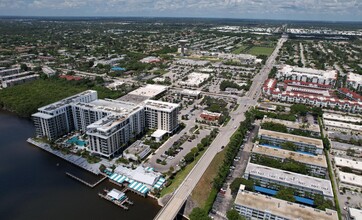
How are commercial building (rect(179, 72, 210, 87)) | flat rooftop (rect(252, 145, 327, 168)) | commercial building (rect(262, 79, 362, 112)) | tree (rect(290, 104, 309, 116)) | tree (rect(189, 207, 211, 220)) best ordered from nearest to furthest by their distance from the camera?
1. tree (rect(189, 207, 211, 220))
2. flat rooftop (rect(252, 145, 327, 168))
3. tree (rect(290, 104, 309, 116))
4. commercial building (rect(262, 79, 362, 112))
5. commercial building (rect(179, 72, 210, 87))

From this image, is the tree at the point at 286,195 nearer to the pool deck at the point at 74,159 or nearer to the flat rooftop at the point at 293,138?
the flat rooftop at the point at 293,138

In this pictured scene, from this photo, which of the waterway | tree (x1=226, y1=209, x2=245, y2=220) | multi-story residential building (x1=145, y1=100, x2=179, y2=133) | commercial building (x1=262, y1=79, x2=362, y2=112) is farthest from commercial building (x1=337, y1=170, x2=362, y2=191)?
commercial building (x1=262, y1=79, x2=362, y2=112)

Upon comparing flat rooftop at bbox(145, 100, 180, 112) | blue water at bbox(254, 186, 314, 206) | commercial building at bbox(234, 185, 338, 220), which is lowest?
blue water at bbox(254, 186, 314, 206)

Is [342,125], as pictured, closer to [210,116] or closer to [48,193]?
[210,116]

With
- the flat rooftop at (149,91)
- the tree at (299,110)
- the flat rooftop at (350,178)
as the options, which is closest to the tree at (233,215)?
the flat rooftop at (350,178)

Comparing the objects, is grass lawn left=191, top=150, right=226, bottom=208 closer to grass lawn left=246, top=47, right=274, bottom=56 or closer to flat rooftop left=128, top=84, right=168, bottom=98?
flat rooftop left=128, top=84, right=168, bottom=98

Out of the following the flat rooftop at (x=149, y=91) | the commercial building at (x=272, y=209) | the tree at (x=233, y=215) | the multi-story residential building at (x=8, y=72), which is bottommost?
the tree at (x=233, y=215)

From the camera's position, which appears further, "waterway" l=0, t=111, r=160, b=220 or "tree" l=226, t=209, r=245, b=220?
"waterway" l=0, t=111, r=160, b=220

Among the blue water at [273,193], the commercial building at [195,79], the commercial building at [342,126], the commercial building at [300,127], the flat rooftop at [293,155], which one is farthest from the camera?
the commercial building at [195,79]
